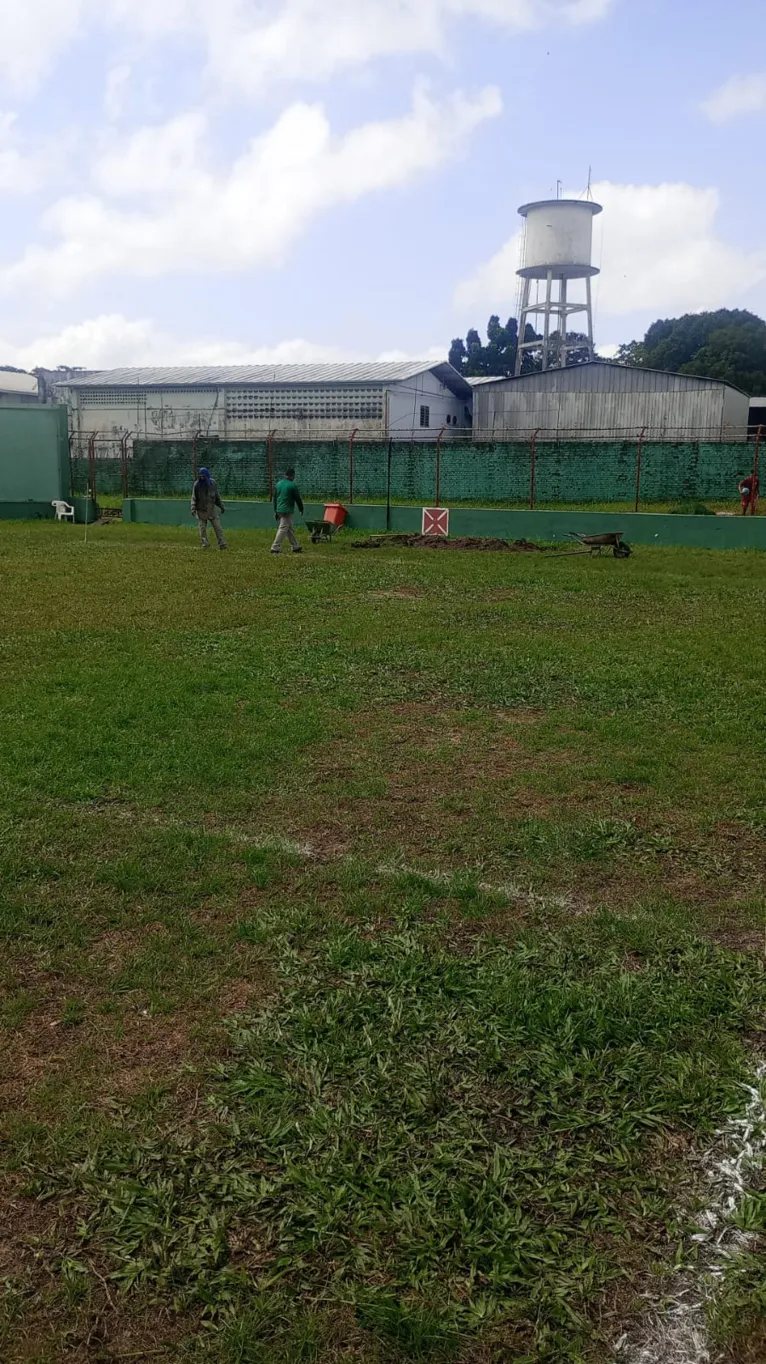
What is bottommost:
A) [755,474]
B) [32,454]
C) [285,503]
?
[285,503]

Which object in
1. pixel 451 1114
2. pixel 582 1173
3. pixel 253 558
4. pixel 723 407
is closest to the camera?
pixel 582 1173

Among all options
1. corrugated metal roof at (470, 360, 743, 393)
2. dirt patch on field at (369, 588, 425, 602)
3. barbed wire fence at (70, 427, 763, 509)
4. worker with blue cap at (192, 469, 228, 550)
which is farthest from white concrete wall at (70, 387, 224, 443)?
dirt patch on field at (369, 588, 425, 602)

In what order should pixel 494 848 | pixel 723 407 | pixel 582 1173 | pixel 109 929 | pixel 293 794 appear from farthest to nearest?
pixel 723 407 → pixel 293 794 → pixel 494 848 → pixel 109 929 → pixel 582 1173

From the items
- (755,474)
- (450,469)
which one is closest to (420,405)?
(450,469)

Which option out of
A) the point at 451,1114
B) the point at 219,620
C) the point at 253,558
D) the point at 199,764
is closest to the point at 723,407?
the point at 253,558

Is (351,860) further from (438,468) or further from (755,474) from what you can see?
(438,468)

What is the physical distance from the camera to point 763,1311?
2.50 m

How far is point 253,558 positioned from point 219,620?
23.3ft

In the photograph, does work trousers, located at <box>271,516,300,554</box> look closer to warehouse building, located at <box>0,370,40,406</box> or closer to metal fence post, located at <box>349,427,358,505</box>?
metal fence post, located at <box>349,427,358,505</box>

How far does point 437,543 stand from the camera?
71.7 feet

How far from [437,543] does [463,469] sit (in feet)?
32.8

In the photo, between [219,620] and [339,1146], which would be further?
[219,620]

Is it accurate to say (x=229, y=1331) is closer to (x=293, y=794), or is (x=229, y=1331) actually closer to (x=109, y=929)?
(x=109, y=929)

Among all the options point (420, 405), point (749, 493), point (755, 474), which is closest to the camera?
point (749, 493)
